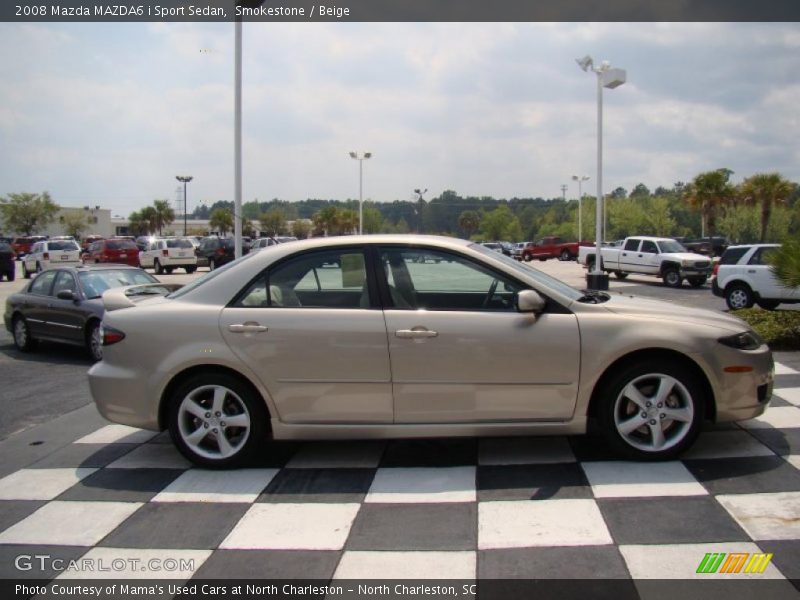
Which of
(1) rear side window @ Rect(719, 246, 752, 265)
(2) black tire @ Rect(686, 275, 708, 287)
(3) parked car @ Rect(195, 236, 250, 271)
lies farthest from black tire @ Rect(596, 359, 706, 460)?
(3) parked car @ Rect(195, 236, 250, 271)

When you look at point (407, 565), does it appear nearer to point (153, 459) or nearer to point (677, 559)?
point (677, 559)

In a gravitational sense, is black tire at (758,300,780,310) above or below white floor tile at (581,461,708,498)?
above

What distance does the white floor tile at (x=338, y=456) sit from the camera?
187 inches

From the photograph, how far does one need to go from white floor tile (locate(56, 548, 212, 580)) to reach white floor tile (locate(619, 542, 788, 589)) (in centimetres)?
212

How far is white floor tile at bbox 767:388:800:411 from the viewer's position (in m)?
5.93

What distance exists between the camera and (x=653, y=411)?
14.6 ft

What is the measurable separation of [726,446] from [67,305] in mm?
8809

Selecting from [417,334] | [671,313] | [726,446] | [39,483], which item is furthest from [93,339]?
[726,446]

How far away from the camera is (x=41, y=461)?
510 centimetres

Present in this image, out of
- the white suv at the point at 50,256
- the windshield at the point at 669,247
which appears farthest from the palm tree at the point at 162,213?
the windshield at the point at 669,247

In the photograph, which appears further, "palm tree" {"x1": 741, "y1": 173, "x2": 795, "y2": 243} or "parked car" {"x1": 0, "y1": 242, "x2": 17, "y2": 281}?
"palm tree" {"x1": 741, "y1": 173, "x2": 795, "y2": 243}

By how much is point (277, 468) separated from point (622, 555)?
2.37 metres

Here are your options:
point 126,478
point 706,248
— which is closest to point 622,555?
point 126,478

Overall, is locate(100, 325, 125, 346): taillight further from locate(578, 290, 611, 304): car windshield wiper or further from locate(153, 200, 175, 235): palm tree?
locate(153, 200, 175, 235): palm tree
